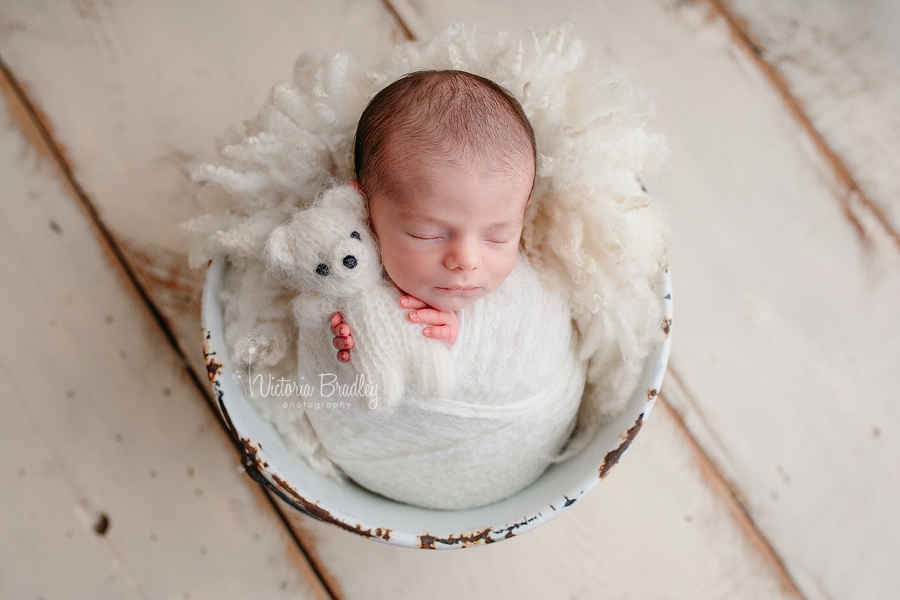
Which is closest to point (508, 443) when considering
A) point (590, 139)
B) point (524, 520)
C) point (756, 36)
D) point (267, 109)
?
point (524, 520)

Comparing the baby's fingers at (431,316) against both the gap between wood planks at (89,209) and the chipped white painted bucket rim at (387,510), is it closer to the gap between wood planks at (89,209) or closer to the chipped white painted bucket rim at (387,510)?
the chipped white painted bucket rim at (387,510)

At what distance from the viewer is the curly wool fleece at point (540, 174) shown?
713 mm

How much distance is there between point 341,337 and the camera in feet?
2.14

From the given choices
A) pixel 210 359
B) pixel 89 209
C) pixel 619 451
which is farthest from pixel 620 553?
pixel 89 209

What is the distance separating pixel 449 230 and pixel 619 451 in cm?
34

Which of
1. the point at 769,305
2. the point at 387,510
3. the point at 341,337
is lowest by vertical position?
the point at 387,510

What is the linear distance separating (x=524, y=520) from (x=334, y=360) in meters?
0.30

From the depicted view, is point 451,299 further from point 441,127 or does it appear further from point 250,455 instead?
point 250,455

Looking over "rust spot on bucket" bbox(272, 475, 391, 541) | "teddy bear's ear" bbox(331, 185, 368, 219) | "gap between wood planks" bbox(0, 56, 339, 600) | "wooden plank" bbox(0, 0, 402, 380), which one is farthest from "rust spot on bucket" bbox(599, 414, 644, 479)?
"wooden plank" bbox(0, 0, 402, 380)

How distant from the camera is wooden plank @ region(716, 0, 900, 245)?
1.06 m

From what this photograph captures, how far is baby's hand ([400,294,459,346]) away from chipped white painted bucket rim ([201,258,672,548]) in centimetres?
24

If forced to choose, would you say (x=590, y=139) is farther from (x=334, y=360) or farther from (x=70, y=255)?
(x=70, y=255)

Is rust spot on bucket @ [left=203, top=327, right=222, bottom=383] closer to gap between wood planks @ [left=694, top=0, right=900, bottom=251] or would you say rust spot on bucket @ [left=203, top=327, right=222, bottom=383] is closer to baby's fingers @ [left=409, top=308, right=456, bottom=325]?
baby's fingers @ [left=409, top=308, right=456, bottom=325]

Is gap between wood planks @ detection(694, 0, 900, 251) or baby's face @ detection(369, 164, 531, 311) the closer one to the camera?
baby's face @ detection(369, 164, 531, 311)
